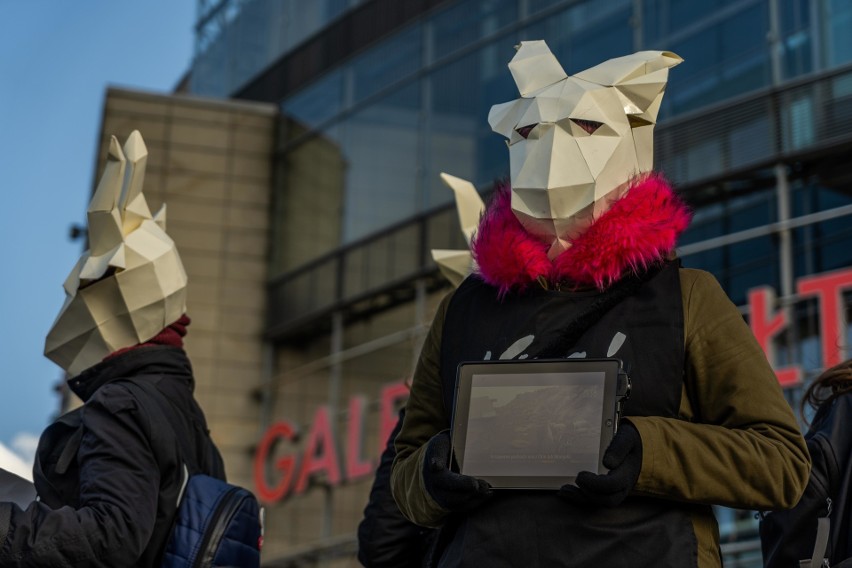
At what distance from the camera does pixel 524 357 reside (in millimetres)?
3113

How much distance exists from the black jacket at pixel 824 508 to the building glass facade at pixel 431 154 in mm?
9022

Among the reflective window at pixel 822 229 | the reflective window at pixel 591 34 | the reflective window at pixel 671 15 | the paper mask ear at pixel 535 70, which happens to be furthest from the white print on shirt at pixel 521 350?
the reflective window at pixel 591 34

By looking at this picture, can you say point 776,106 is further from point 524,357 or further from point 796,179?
point 524,357

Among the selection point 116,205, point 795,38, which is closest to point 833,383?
point 116,205

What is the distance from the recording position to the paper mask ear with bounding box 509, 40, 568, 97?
3.45 m

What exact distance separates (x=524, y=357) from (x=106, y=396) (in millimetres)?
1275

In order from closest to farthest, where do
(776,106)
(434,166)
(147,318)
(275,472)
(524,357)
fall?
(524,357) < (147,318) < (776,106) < (434,166) < (275,472)

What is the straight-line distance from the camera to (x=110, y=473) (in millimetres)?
3713

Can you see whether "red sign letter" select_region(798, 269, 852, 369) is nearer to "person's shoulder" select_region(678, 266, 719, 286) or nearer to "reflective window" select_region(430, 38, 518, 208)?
"reflective window" select_region(430, 38, 518, 208)

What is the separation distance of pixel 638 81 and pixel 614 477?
0.95 m

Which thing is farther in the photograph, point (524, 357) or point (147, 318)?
point (147, 318)

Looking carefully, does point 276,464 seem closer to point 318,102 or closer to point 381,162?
point 381,162

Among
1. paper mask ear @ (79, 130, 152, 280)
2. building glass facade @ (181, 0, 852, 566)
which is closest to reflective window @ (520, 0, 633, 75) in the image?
building glass facade @ (181, 0, 852, 566)

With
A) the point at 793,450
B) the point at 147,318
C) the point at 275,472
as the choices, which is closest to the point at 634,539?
the point at 793,450
